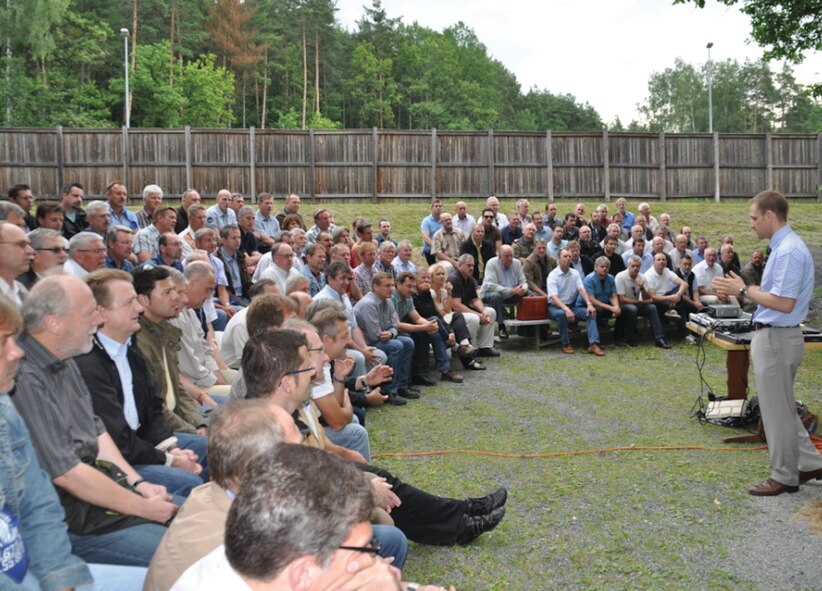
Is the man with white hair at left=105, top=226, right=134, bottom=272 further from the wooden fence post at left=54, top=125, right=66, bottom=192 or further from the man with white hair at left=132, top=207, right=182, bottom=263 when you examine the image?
the wooden fence post at left=54, top=125, right=66, bottom=192

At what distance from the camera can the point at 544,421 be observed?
7.62 metres

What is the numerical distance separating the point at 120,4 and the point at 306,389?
1843 inches

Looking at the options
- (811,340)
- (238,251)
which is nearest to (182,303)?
(238,251)

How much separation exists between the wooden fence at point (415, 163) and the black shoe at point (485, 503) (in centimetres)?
1769

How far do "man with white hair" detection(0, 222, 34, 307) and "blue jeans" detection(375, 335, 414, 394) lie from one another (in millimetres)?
4049

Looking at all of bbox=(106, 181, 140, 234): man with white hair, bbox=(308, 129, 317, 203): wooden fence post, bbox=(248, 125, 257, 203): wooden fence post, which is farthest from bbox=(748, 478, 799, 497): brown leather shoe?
bbox=(248, 125, 257, 203): wooden fence post

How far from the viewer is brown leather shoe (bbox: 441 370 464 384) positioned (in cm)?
944

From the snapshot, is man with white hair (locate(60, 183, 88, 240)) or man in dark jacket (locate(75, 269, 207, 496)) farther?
man with white hair (locate(60, 183, 88, 240))

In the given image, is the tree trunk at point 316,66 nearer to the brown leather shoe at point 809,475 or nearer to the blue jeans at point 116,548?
the brown leather shoe at point 809,475

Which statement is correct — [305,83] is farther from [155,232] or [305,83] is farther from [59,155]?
[155,232]

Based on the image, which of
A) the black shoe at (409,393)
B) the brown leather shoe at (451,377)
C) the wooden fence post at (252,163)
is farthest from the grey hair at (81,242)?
the wooden fence post at (252,163)

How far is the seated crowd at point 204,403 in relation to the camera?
6.01 feet

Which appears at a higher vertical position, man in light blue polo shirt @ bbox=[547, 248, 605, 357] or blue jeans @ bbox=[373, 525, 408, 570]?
man in light blue polo shirt @ bbox=[547, 248, 605, 357]

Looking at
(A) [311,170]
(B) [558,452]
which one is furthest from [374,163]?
(B) [558,452]
